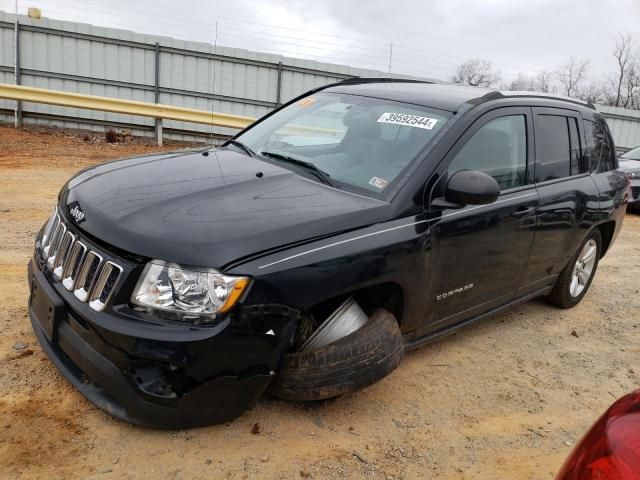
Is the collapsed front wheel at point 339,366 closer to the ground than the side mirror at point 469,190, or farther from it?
closer to the ground

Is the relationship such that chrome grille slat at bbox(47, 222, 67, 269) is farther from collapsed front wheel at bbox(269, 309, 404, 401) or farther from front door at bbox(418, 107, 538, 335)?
front door at bbox(418, 107, 538, 335)

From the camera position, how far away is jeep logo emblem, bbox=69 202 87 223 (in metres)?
2.78

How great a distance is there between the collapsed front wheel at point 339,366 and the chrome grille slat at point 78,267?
0.92m

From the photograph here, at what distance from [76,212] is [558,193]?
3296 mm

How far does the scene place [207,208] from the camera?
2.72m

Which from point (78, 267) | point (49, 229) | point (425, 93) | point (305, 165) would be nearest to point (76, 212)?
point (78, 267)

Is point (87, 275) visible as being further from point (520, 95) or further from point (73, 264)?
point (520, 95)

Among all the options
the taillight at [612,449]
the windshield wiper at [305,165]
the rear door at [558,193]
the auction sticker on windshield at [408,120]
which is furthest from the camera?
the rear door at [558,193]

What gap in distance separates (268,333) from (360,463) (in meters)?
0.80

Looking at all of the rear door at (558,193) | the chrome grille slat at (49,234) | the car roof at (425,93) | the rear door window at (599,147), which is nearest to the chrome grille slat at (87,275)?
the chrome grille slat at (49,234)

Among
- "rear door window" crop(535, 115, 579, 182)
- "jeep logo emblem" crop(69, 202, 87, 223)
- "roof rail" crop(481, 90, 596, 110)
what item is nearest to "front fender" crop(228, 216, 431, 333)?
"jeep logo emblem" crop(69, 202, 87, 223)

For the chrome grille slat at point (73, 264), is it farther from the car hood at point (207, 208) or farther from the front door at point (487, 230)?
the front door at point (487, 230)

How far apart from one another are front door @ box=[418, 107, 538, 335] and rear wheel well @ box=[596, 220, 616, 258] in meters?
1.59

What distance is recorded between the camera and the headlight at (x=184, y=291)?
2424mm
